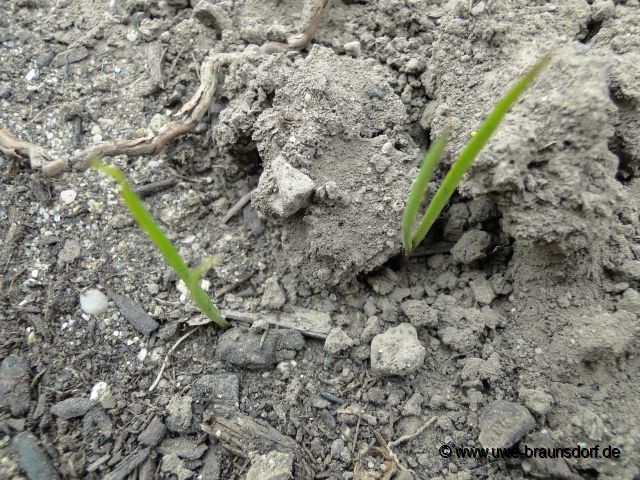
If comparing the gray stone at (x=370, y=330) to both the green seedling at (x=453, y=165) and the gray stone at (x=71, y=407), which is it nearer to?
the green seedling at (x=453, y=165)

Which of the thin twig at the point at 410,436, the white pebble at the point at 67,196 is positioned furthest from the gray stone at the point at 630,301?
the white pebble at the point at 67,196

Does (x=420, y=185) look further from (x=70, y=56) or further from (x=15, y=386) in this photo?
(x=70, y=56)

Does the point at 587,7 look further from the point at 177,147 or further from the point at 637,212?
the point at 177,147

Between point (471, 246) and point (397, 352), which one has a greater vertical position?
point (471, 246)

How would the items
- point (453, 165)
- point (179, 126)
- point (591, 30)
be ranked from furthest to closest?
point (179, 126), point (591, 30), point (453, 165)

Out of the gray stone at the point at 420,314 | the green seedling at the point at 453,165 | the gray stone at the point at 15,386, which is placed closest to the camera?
the green seedling at the point at 453,165

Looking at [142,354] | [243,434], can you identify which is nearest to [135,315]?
[142,354]
